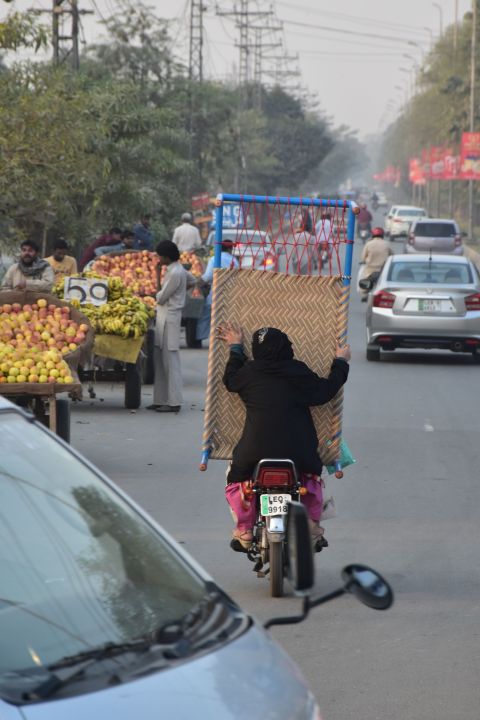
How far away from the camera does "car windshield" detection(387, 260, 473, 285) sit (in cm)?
2306

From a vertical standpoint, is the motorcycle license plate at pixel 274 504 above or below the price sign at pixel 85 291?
below

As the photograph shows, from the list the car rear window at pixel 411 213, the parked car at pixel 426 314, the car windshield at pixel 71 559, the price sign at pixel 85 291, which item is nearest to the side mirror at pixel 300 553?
the car windshield at pixel 71 559

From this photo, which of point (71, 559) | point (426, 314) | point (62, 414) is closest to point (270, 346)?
point (71, 559)

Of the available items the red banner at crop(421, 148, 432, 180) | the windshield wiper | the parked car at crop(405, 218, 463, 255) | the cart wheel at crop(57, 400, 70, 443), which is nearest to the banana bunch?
the cart wheel at crop(57, 400, 70, 443)

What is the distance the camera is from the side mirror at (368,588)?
408 centimetres

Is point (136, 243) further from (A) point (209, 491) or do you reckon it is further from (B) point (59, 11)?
(A) point (209, 491)

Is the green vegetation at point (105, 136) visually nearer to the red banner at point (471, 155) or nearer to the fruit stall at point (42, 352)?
the fruit stall at point (42, 352)

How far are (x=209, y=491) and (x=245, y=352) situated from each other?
9.66ft

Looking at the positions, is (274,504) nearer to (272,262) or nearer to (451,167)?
(272,262)

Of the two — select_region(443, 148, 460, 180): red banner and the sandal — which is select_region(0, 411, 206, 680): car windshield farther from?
select_region(443, 148, 460, 180): red banner

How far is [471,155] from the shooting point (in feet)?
232

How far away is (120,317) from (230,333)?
751cm

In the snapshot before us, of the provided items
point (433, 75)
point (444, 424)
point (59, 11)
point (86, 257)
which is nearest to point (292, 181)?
point (433, 75)

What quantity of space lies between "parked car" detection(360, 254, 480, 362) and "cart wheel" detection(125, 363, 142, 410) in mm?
6372
